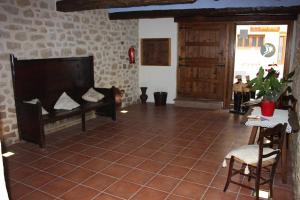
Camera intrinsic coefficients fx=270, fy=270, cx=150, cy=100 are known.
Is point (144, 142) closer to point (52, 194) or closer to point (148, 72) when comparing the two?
point (52, 194)

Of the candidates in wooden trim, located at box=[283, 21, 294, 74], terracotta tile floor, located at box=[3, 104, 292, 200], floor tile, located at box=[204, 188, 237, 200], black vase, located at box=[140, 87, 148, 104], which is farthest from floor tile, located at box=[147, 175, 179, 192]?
wooden trim, located at box=[283, 21, 294, 74]

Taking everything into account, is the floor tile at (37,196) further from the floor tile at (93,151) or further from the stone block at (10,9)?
the stone block at (10,9)

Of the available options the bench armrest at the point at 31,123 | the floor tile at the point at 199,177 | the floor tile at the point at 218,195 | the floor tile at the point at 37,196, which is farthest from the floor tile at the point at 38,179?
the floor tile at the point at 218,195

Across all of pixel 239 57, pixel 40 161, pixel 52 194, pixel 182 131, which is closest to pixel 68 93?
pixel 40 161

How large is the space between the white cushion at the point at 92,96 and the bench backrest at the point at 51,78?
14cm

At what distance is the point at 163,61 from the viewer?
753 centimetres

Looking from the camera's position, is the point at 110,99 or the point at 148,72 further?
the point at 148,72

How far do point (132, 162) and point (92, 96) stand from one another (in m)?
2.17

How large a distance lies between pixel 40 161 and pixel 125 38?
4.24 m

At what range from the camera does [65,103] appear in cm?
484

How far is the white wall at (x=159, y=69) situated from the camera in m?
7.32

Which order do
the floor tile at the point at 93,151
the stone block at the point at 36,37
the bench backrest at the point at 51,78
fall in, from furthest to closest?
the stone block at the point at 36,37 < the bench backrest at the point at 51,78 < the floor tile at the point at 93,151

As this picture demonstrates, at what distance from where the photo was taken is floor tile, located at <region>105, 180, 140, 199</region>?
9.64 ft

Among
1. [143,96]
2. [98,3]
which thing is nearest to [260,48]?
[143,96]
